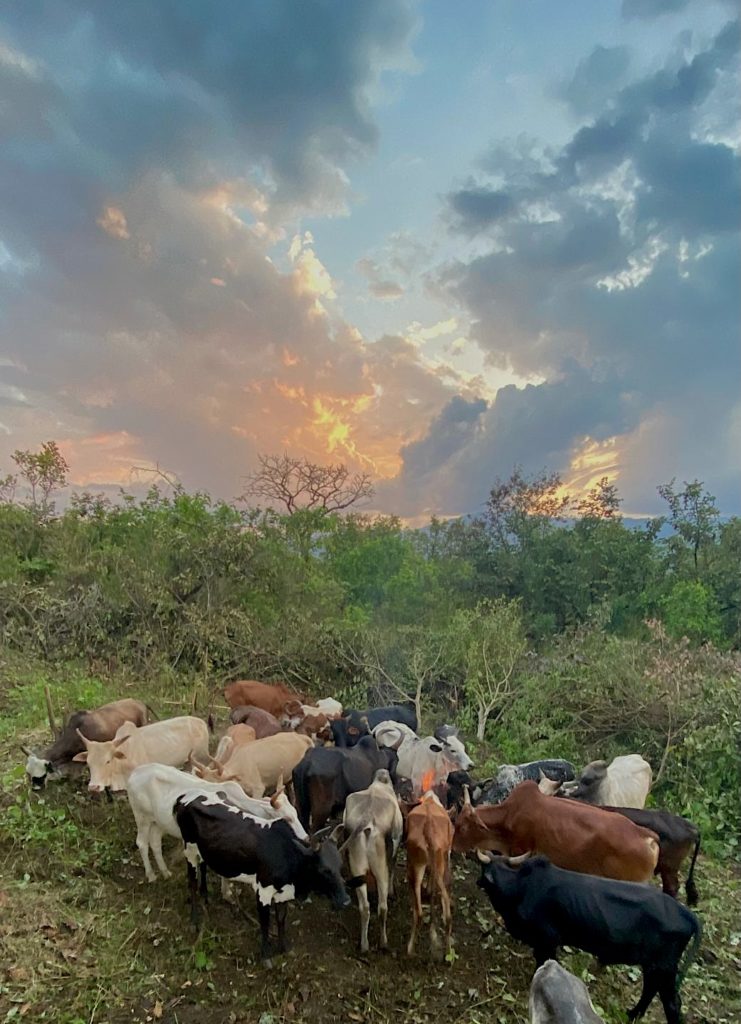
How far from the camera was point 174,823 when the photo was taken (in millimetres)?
5297

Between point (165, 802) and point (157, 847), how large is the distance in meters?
0.61

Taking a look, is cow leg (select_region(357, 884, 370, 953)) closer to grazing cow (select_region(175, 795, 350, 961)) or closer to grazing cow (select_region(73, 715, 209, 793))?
grazing cow (select_region(175, 795, 350, 961))

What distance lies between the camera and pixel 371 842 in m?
5.09

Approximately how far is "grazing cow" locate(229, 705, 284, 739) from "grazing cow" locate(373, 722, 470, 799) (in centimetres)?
130

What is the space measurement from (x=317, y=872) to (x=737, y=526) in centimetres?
1794

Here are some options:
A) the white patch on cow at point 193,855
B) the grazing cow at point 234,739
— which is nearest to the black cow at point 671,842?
the white patch on cow at point 193,855

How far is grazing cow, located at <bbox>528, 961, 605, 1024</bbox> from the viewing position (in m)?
3.10

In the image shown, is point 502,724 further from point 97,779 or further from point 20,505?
point 20,505

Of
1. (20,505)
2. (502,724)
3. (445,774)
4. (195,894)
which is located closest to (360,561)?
(502,724)

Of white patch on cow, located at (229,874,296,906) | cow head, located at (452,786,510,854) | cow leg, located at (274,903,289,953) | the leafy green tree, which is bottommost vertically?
cow leg, located at (274,903,289,953)

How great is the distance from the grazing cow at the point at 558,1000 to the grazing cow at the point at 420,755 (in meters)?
3.99

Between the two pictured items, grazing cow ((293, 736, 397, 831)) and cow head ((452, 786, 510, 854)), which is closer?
cow head ((452, 786, 510, 854))

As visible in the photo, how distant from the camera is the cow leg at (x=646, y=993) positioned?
422cm

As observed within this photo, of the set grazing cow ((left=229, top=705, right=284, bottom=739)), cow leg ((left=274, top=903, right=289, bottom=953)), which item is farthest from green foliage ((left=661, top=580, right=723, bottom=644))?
cow leg ((left=274, top=903, right=289, bottom=953))
